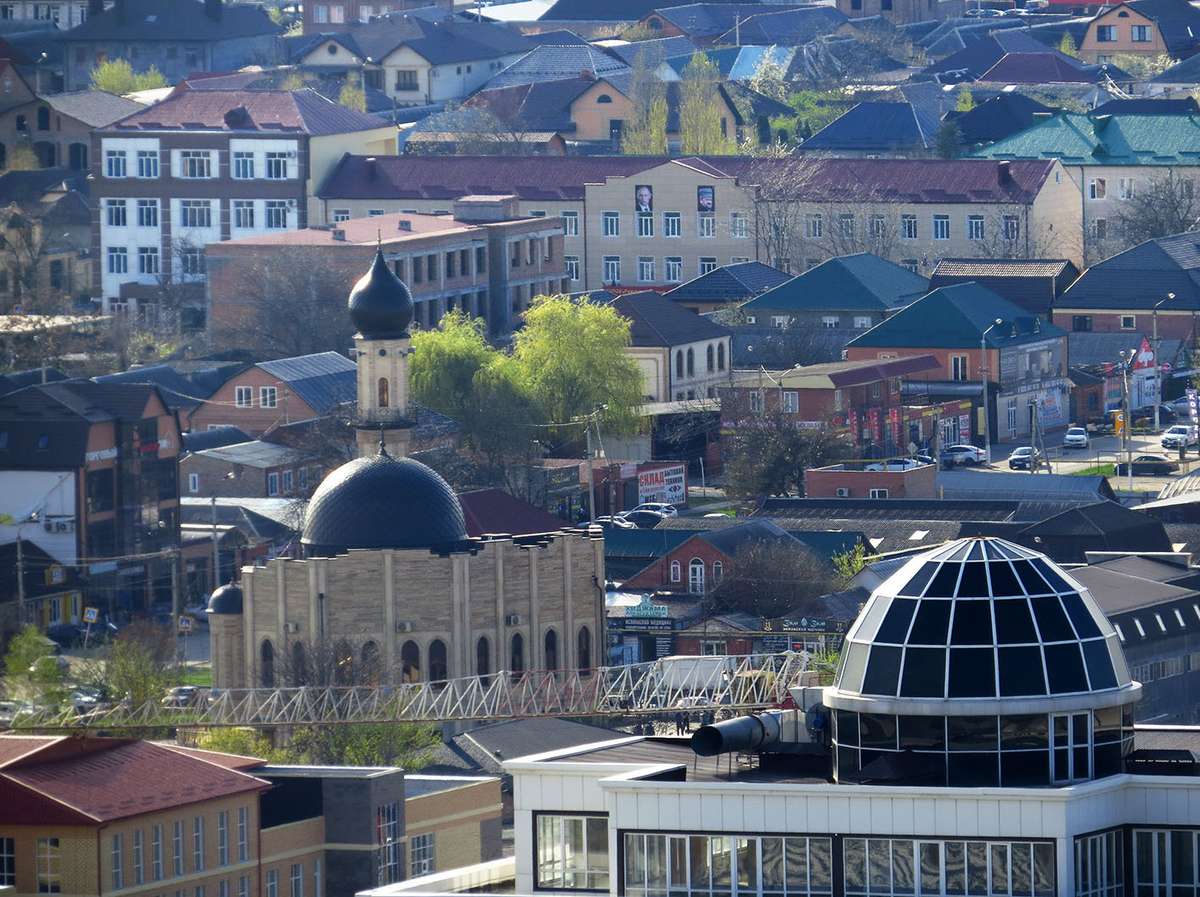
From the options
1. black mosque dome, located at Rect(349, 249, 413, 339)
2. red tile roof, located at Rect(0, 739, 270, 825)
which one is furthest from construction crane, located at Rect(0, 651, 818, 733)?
black mosque dome, located at Rect(349, 249, 413, 339)

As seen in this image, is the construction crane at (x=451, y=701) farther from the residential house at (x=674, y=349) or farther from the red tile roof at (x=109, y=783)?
the residential house at (x=674, y=349)

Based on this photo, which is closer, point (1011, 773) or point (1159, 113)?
point (1011, 773)

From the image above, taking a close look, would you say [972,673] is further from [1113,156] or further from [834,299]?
[1113,156]

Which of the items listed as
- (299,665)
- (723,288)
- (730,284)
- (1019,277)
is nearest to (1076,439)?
(1019,277)

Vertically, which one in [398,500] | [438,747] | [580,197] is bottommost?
[438,747]

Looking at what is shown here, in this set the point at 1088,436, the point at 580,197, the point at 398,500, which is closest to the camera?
the point at 398,500

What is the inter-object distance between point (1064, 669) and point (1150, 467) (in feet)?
257

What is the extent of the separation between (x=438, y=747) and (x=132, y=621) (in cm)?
2189

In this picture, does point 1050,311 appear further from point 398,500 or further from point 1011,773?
point 1011,773

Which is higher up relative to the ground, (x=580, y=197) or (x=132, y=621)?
(x=580, y=197)

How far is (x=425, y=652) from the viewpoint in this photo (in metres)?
77.8

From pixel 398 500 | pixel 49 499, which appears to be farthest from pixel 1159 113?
pixel 398 500

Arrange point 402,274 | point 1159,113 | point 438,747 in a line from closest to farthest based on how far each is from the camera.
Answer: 1. point 438,747
2. point 402,274
3. point 1159,113

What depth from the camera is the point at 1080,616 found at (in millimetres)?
38094
